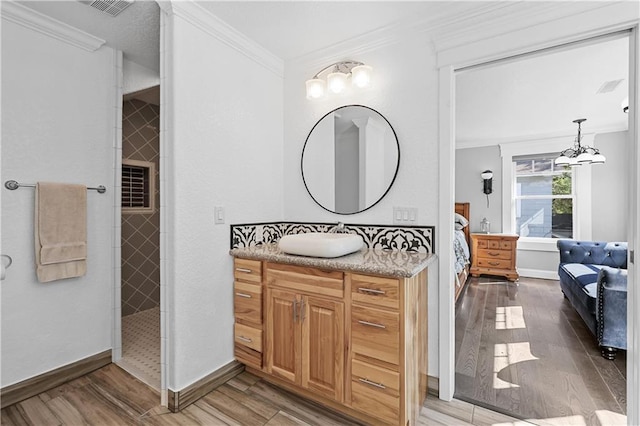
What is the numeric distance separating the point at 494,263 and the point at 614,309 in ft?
9.35

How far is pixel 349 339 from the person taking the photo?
1.69 m

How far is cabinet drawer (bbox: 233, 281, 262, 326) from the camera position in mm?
2068

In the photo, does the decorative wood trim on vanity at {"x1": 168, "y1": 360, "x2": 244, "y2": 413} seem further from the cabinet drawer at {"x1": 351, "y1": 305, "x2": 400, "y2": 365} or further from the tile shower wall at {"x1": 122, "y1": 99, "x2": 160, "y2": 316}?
the tile shower wall at {"x1": 122, "y1": 99, "x2": 160, "y2": 316}

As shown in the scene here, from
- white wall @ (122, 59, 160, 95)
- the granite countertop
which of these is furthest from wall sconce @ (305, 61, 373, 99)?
white wall @ (122, 59, 160, 95)

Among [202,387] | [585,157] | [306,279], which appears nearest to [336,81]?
[306,279]

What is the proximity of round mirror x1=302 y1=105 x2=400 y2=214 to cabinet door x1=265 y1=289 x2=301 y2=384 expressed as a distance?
828 mm

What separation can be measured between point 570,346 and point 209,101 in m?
3.54

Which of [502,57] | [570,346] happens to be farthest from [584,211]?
[502,57]

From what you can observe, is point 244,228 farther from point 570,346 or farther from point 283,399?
point 570,346

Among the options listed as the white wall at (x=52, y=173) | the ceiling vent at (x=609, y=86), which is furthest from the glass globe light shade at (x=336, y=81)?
the ceiling vent at (x=609, y=86)

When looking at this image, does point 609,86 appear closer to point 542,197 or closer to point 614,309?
point 614,309

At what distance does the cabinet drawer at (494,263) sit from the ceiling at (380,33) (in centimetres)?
244

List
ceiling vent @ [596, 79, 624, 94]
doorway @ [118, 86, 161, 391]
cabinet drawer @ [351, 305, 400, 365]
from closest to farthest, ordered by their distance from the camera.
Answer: cabinet drawer @ [351, 305, 400, 365] → ceiling vent @ [596, 79, 624, 94] → doorway @ [118, 86, 161, 391]

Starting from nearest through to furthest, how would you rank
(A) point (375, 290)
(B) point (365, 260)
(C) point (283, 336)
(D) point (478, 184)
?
(A) point (375, 290) < (B) point (365, 260) < (C) point (283, 336) < (D) point (478, 184)
